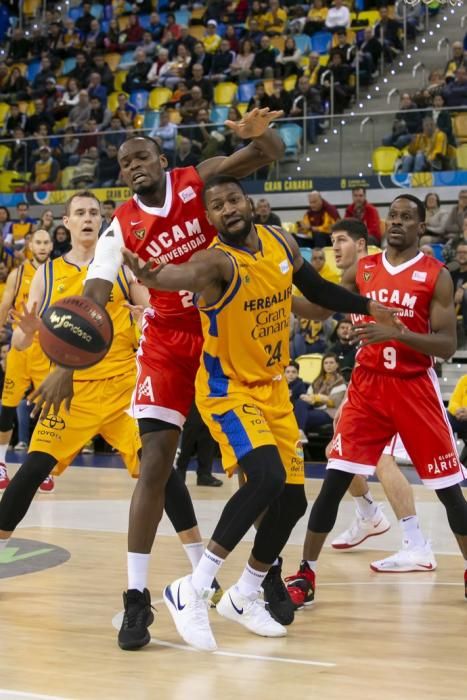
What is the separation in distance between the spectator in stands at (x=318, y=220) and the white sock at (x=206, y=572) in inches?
417

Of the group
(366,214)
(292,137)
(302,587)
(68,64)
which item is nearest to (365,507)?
(302,587)

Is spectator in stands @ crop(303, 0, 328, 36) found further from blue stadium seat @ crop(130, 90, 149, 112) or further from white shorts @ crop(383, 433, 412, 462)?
white shorts @ crop(383, 433, 412, 462)

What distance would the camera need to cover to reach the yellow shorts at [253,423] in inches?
195

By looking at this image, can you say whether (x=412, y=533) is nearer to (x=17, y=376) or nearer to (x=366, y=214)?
(x=17, y=376)

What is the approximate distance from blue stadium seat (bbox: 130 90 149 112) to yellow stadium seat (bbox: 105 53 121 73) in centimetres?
169

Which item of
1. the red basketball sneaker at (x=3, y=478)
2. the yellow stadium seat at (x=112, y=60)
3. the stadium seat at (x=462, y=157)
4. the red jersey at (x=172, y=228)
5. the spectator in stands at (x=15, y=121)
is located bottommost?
the red basketball sneaker at (x=3, y=478)

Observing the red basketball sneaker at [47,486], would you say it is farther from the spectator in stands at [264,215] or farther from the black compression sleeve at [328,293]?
the spectator in stands at [264,215]

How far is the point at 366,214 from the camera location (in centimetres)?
1444

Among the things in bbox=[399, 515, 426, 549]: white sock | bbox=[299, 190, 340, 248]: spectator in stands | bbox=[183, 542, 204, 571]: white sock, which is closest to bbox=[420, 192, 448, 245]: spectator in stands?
bbox=[299, 190, 340, 248]: spectator in stands

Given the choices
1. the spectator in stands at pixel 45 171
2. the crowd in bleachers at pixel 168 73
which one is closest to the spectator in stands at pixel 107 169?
the crowd in bleachers at pixel 168 73

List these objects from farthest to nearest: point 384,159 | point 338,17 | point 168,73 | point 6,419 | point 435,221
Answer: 1. point 168,73
2. point 338,17
3. point 384,159
4. point 435,221
5. point 6,419

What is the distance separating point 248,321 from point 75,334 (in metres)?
0.79

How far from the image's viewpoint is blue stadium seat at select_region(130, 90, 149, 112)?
66.8 ft

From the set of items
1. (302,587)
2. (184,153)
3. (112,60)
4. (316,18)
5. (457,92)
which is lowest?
(302,587)
